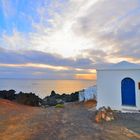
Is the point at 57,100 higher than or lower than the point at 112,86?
lower

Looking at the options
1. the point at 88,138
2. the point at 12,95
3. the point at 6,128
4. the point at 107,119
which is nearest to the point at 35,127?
the point at 6,128

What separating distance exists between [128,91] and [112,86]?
1087 mm

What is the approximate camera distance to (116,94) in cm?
1670

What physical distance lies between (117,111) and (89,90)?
315 inches

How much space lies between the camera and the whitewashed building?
1619 cm

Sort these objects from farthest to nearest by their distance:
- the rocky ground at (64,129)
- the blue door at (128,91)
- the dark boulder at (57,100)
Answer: the dark boulder at (57,100)
the blue door at (128,91)
the rocky ground at (64,129)

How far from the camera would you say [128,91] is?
16453 mm

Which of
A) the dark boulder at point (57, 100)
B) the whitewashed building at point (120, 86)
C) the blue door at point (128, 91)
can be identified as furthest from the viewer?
the dark boulder at point (57, 100)

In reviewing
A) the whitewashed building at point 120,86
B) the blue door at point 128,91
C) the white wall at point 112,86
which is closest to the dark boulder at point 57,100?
the white wall at point 112,86

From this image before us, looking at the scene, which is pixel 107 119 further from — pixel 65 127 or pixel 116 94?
pixel 116 94

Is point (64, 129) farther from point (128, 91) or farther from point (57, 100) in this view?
point (57, 100)

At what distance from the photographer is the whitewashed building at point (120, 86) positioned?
16188 millimetres

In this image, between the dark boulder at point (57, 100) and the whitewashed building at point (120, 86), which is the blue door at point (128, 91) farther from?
the dark boulder at point (57, 100)

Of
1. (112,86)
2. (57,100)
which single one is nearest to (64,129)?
(112,86)
